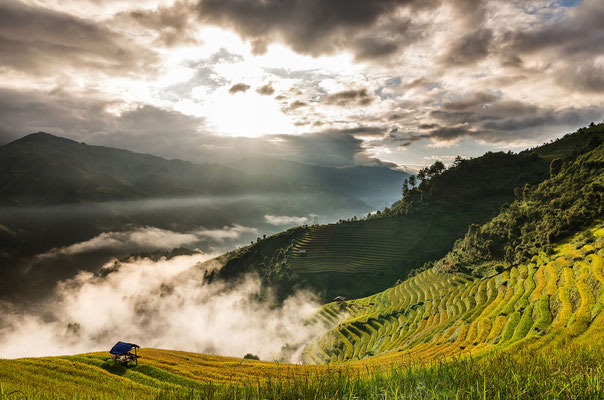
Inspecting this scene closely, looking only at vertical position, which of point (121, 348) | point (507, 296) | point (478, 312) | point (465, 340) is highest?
point (121, 348)

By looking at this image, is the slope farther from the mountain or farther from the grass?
the grass

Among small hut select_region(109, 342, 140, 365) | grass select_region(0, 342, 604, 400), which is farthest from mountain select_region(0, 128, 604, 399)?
small hut select_region(109, 342, 140, 365)

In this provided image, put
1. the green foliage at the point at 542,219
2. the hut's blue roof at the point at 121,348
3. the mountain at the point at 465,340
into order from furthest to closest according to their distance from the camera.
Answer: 1. the green foliage at the point at 542,219
2. the hut's blue roof at the point at 121,348
3. the mountain at the point at 465,340

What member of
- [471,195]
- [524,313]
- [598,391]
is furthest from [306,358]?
[471,195]

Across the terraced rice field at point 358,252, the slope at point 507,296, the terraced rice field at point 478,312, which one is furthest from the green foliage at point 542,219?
the terraced rice field at point 358,252

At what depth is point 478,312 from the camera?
5797 centimetres

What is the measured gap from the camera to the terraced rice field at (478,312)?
36.2 m

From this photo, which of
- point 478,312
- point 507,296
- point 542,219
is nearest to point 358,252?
point 542,219

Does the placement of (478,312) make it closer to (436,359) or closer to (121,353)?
(436,359)

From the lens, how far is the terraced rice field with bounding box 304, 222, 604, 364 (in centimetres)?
3616

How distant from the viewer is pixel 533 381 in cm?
446

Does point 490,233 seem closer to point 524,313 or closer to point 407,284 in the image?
point 407,284

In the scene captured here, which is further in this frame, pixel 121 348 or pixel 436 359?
pixel 121 348

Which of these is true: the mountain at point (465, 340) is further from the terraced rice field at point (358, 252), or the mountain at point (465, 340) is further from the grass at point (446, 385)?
the terraced rice field at point (358, 252)
